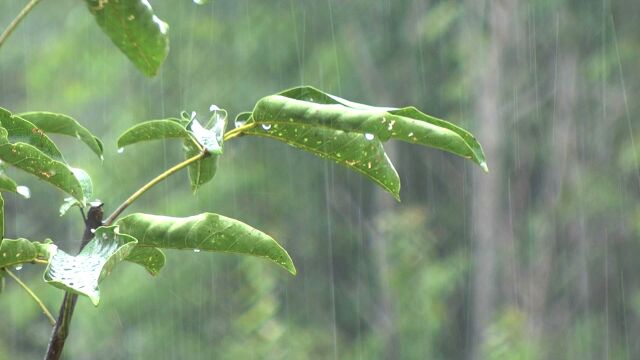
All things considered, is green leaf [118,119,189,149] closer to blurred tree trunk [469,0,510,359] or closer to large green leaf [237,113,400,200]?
large green leaf [237,113,400,200]

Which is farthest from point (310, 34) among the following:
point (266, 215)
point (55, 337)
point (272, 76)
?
point (55, 337)

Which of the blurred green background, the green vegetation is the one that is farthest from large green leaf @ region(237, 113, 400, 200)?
the blurred green background

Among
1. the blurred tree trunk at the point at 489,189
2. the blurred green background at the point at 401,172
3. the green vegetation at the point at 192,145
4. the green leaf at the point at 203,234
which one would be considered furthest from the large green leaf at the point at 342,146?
the blurred tree trunk at the point at 489,189

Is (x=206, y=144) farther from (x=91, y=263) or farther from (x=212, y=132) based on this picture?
(x=91, y=263)

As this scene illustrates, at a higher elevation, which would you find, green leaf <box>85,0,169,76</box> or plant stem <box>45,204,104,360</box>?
green leaf <box>85,0,169,76</box>

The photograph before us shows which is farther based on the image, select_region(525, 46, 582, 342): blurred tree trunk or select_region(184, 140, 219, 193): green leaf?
select_region(525, 46, 582, 342): blurred tree trunk

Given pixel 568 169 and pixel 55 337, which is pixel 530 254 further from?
pixel 55 337

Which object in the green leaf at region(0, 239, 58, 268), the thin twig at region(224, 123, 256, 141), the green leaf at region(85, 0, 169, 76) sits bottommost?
the green leaf at region(0, 239, 58, 268)
